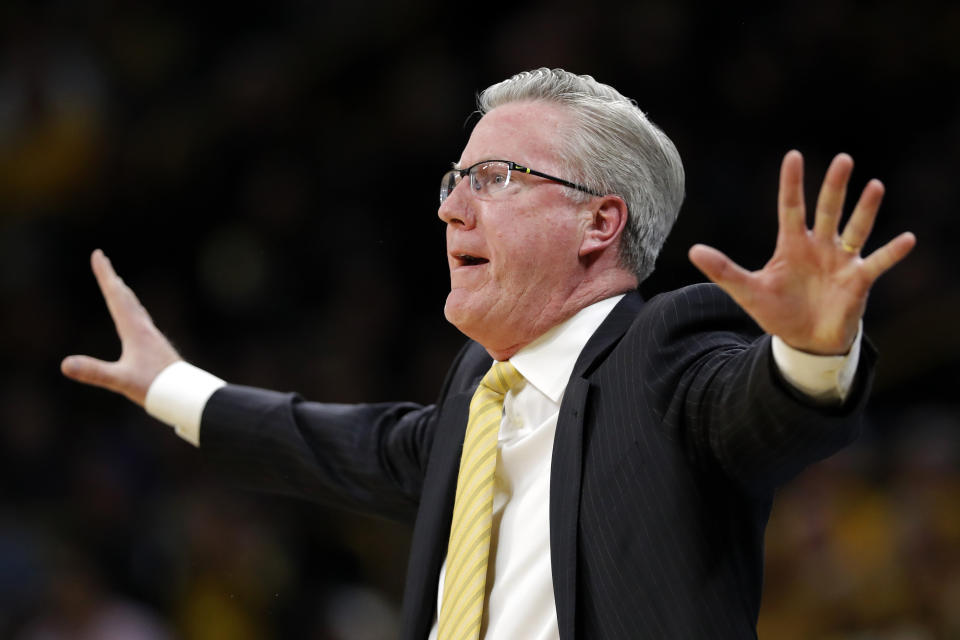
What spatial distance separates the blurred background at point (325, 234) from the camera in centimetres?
387

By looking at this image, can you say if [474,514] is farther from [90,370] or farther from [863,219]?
[90,370]

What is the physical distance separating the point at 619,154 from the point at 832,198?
68cm

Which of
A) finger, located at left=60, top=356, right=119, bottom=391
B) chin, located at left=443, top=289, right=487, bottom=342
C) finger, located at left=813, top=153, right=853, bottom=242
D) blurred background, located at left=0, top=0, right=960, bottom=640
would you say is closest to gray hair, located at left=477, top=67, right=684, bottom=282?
chin, located at left=443, top=289, right=487, bottom=342

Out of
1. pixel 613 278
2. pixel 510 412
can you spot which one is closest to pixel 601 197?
pixel 613 278

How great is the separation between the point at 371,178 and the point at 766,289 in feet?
11.6

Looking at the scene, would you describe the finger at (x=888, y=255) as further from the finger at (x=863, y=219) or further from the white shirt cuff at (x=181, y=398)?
the white shirt cuff at (x=181, y=398)

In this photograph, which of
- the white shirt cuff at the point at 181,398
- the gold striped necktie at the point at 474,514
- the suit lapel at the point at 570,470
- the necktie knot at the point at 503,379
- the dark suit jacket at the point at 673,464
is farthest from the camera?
the white shirt cuff at the point at 181,398

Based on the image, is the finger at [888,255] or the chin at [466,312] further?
the chin at [466,312]

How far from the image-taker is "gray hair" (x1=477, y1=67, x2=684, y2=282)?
6.25 ft

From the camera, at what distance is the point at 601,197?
190 cm

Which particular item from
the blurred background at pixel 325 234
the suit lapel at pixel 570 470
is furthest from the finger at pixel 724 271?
the blurred background at pixel 325 234

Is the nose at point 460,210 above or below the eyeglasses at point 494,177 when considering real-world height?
below

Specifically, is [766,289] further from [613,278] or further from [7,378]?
[7,378]

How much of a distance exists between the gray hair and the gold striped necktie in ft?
1.04
